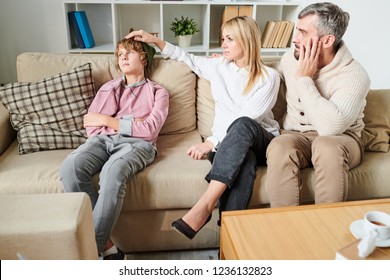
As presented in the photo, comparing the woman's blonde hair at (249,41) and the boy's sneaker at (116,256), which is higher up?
the woman's blonde hair at (249,41)

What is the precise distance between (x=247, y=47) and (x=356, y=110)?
20.9 inches

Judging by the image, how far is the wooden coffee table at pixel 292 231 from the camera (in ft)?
3.35

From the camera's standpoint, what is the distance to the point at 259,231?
1.09m

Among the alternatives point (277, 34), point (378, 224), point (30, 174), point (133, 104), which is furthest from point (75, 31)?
point (378, 224)

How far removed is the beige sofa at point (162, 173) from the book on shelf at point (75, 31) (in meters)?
1.10

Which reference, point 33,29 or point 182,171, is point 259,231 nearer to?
point 182,171

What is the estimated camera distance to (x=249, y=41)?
1.69 metres

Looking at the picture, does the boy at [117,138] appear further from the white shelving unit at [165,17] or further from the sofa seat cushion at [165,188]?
the white shelving unit at [165,17]

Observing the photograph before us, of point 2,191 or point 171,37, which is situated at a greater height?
point 171,37

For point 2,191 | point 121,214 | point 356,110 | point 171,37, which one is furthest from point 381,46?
point 2,191

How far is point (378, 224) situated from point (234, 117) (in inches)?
33.3

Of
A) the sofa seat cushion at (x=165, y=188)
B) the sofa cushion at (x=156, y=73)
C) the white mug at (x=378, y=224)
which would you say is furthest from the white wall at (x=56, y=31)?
the white mug at (x=378, y=224)

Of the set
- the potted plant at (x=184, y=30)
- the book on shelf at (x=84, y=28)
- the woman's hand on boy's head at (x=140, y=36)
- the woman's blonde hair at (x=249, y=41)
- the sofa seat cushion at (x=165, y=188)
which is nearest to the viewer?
the sofa seat cushion at (x=165, y=188)

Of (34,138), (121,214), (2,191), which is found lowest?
(121,214)
